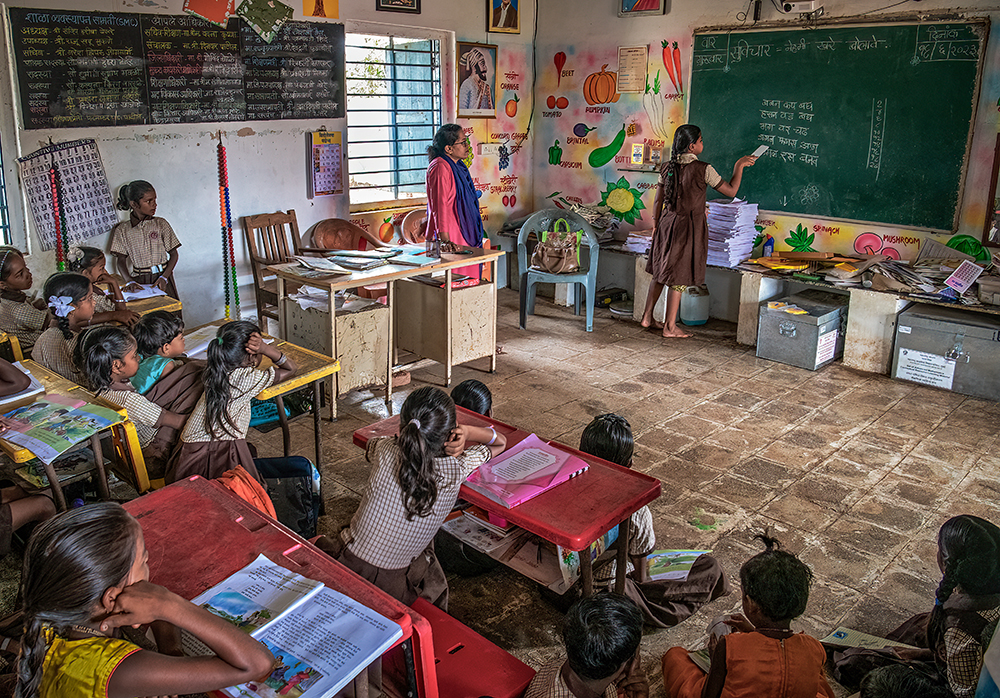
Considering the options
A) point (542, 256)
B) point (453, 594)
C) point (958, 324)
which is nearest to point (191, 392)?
point (453, 594)

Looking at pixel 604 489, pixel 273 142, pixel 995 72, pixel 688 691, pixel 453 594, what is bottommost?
pixel 453 594

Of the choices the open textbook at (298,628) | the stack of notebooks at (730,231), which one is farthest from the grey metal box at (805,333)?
the open textbook at (298,628)

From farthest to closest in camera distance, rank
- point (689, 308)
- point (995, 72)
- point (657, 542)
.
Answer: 1. point (689, 308)
2. point (995, 72)
3. point (657, 542)

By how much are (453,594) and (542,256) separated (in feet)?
12.4

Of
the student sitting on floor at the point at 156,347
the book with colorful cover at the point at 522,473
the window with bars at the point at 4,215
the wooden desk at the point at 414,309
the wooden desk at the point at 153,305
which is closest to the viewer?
the book with colorful cover at the point at 522,473

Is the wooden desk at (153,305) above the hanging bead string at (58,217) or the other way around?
the other way around

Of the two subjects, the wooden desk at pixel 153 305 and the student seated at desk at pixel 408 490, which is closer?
the student seated at desk at pixel 408 490

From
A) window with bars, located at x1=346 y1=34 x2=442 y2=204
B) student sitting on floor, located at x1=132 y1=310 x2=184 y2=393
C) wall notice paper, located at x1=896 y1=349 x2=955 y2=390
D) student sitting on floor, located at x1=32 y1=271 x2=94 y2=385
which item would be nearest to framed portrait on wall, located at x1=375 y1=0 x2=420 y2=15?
window with bars, located at x1=346 y1=34 x2=442 y2=204

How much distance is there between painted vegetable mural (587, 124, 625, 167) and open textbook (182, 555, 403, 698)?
600 centimetres

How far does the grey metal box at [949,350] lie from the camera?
4.86 meters

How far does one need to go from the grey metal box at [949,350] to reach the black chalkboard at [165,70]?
4.44 meters

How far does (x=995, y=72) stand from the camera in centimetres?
508

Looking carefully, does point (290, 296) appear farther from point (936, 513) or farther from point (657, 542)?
point (936, 513)

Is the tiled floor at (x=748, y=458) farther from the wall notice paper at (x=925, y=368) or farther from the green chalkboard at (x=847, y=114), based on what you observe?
the green chalkboard at (x=847, y=114)
